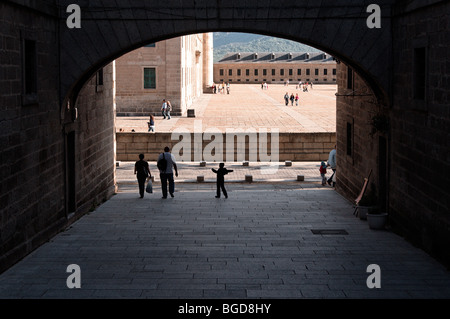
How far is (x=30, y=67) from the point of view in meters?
12.5

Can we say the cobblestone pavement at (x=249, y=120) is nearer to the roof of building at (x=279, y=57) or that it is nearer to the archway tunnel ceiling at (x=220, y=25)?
the archway tunnel ceiling at (x=220, y=25)

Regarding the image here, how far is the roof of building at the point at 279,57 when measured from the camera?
133000 mm

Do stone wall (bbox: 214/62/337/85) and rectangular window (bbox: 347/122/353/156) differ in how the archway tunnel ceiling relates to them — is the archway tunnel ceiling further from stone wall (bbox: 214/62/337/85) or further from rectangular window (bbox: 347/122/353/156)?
stone wall (bbox: 214/62/337/85)

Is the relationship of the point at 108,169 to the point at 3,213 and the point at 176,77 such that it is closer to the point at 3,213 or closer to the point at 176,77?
the point at 3,213

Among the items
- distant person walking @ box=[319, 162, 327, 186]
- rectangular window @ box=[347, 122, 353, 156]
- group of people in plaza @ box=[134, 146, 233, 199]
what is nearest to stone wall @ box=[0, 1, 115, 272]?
group of people in plaza @ box=[134, 146, 233, 199]

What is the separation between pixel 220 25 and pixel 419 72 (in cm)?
406

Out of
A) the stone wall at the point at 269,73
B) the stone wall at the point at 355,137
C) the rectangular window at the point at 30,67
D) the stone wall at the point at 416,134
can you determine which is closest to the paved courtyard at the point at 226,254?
the stone wall at the point at 416,134

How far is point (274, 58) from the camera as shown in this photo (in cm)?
13612

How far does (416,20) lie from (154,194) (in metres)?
9.89

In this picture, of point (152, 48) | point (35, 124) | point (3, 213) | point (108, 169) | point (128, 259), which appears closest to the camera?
point (3, 213)

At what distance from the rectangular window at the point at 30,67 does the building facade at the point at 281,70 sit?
119m

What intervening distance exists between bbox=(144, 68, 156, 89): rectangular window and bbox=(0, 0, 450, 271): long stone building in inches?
1183

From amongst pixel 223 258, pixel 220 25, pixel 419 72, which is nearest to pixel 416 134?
pixel 419 72

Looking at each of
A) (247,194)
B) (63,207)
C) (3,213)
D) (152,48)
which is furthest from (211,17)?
(152,48)
